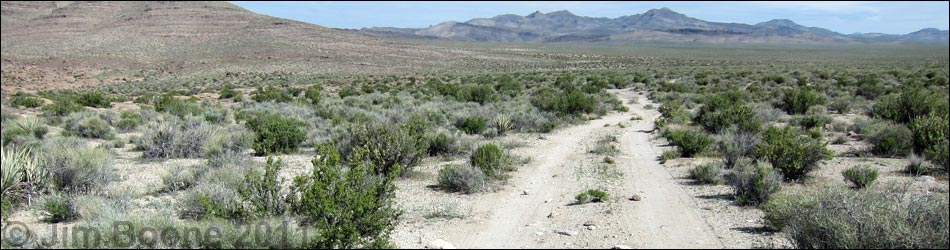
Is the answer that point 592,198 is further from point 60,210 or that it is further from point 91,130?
point 91,130

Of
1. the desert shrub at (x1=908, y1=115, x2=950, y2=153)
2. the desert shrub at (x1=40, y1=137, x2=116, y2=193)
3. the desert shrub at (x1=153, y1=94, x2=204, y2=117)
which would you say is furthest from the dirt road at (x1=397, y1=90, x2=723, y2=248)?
the desert shrub at (x1=153, y1=94, x2=204, y2=117)

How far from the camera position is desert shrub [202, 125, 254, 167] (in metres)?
10.3

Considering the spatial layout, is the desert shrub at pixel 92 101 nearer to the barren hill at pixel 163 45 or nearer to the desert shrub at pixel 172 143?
the desert shrub at pixel 172 143

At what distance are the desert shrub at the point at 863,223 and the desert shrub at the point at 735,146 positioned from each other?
4580 millimetres

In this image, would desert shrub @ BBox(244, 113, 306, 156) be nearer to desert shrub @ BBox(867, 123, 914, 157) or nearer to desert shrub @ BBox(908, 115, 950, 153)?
desert shrub @ BBox(867, 123, 914, 157)

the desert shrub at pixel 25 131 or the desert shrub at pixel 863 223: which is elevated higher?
the desert shrub at pixel 25 131

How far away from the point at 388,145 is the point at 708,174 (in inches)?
217

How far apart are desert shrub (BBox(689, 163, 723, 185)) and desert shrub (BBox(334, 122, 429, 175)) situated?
4.90 m

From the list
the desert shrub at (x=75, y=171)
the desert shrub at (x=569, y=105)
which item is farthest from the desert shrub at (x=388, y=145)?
the desert shrub at (x=569, y=105)

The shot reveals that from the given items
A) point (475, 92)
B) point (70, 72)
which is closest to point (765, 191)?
point (475, 92)

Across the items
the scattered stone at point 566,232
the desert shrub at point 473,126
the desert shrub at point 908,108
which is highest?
the desert shrub at point 908,108

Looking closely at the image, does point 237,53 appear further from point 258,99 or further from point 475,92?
point 475,92

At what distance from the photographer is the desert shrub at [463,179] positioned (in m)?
8.96

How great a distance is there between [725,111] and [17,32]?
313 ft
